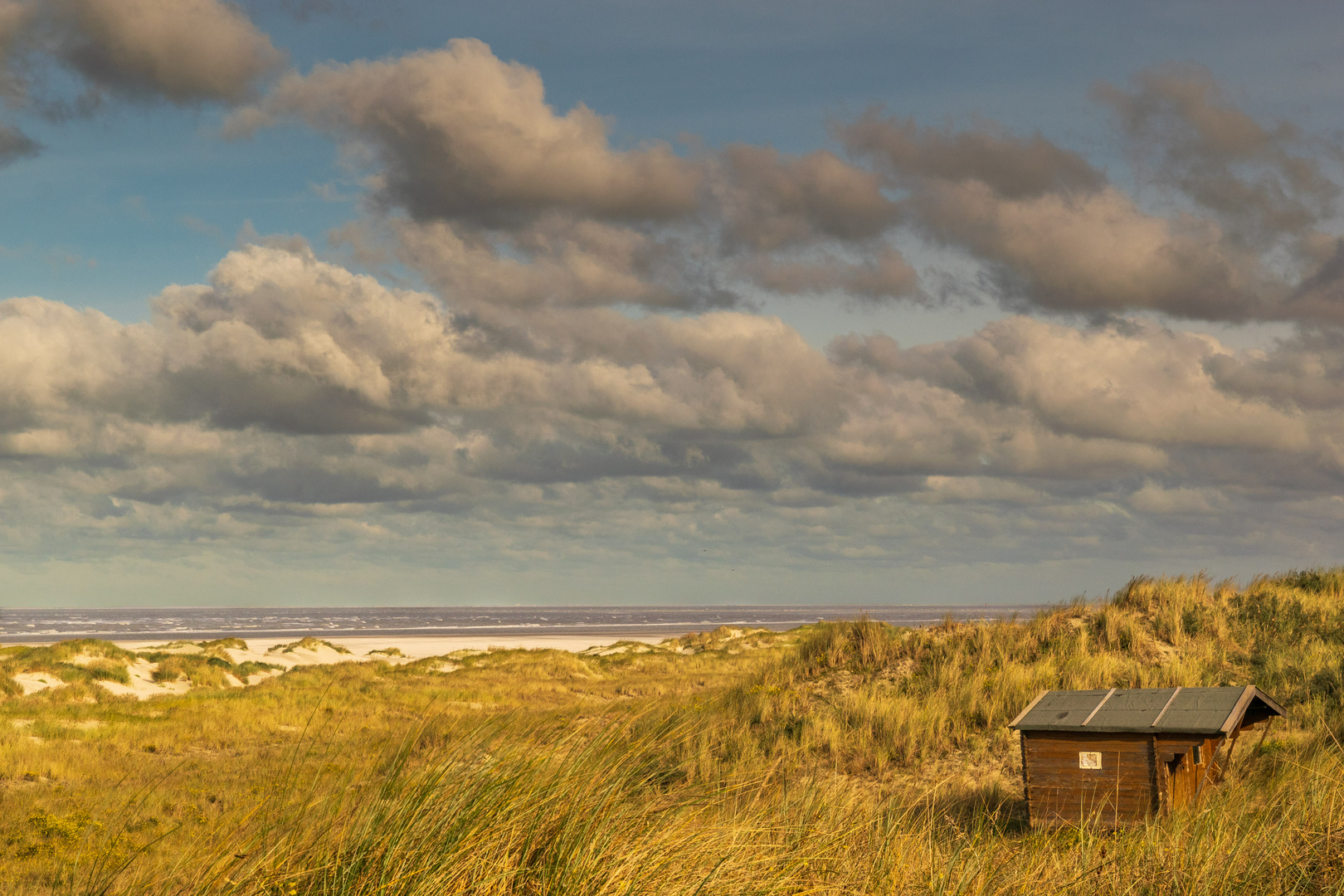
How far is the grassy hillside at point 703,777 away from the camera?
3793 millimetres

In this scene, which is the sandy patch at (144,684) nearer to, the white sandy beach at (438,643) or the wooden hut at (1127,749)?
the white sandy beach at (438,643)

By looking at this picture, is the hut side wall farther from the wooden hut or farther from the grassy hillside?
the grassy hillside

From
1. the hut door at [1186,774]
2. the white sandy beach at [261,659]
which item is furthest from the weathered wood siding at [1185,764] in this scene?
the white sandy beach at [261,659]

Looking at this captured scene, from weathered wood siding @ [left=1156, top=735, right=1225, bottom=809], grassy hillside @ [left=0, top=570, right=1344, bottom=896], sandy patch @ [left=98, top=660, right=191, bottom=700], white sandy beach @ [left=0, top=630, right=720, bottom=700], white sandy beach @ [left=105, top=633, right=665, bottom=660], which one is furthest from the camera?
white sandy beach @ [left=105, top=633, right=665, bottom=660]

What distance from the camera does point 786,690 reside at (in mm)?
16969

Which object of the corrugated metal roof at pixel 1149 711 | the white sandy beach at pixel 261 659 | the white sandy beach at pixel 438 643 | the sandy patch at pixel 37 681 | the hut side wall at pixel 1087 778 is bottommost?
the white sandy beach at pixel 438 643

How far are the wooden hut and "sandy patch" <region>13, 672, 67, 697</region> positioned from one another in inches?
1206

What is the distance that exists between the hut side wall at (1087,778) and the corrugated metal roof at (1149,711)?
124 millimetres

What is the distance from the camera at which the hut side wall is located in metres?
8.34

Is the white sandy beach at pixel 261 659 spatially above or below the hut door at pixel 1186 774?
below

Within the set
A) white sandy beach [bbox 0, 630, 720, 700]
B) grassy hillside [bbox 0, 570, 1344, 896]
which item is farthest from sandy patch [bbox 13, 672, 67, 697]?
grassy hillside [bbox 0, 570, 1344, 896]

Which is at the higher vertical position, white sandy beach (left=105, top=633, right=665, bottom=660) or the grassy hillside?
the grassy hillside

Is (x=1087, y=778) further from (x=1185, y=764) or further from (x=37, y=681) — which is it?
(x=37, y=681)

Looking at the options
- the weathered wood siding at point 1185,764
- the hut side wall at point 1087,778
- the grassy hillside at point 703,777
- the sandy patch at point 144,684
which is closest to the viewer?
the grassy hillside at point 703,777
